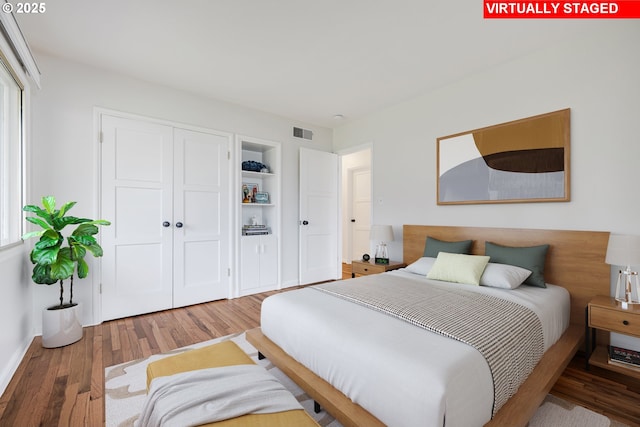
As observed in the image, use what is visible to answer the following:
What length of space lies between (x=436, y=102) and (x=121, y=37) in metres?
3.16

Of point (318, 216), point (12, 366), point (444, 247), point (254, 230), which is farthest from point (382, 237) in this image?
point (12, 366)

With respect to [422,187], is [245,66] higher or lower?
higher

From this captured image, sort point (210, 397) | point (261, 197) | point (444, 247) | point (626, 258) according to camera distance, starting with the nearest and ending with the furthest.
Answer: point (210, 397) < point (626, 258) < point (444, 247) < point (261, 197)

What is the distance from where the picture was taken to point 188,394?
3.70 ft

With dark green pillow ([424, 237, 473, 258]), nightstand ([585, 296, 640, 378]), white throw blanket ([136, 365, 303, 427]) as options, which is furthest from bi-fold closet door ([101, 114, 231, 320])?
nightstand ([585, 296, 640, 378])

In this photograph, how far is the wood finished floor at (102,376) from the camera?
163 centimetres

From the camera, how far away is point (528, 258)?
8.05 feet

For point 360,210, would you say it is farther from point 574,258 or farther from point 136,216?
point 136,216

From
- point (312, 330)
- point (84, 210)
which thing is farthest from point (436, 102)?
point (84, 210)

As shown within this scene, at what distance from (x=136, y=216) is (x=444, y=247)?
10.9 feet

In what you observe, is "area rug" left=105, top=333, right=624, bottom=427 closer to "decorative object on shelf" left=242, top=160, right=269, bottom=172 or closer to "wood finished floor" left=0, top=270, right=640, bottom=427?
"wood finished floor" left=0, top=270, right=640, bottom=427

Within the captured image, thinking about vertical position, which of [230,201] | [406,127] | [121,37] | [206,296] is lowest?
[206,296]

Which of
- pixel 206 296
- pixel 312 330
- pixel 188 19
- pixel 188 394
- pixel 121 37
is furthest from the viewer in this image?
pixel 206 296

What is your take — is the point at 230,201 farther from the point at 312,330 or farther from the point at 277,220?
the point at 312,330
